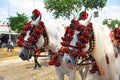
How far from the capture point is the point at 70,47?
5477 millimetres

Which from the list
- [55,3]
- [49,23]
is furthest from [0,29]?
[49,23]

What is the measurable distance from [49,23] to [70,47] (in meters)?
2.39

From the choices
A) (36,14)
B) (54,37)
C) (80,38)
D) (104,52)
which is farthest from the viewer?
(54,37)

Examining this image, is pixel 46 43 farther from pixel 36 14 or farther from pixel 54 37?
pixel 36 14

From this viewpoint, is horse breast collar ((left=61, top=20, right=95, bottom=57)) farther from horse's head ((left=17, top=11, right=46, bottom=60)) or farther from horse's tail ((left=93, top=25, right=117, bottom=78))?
horse's head ((left=17, top=11, right=46, bottom=60))

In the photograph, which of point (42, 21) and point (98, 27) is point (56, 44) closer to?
point (42, 21)

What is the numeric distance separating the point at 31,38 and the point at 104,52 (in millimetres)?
2130

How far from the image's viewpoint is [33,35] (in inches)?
283

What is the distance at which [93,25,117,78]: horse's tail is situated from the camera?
18.7 ft

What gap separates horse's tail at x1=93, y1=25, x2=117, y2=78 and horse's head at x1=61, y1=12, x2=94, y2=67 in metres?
0.21

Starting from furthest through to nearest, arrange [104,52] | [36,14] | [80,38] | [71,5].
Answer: [71,5] → [36,14] → [104,52] → [80,38]

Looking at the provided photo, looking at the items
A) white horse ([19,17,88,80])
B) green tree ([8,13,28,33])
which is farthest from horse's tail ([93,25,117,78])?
green tree ([8,13,28,33])

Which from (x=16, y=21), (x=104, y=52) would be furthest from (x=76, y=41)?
(x=16, y=21)

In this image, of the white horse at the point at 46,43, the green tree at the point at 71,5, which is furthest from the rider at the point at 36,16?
the green tree at the point at 71,5
